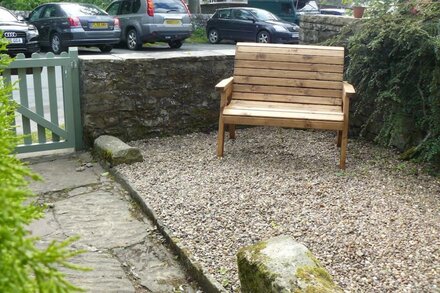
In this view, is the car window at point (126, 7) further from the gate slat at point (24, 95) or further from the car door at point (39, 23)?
the gate slat at point (24, 95)

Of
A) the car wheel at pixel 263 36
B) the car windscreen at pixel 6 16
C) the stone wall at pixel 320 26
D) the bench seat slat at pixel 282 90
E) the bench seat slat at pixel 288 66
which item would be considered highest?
the stone wall at pixel 320 26

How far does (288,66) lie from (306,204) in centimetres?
213

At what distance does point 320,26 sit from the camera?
6594 millimetres

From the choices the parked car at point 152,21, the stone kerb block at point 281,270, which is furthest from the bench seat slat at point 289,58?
the parked car at point 152,21

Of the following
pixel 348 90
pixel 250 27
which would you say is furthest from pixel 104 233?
pixel 250 27

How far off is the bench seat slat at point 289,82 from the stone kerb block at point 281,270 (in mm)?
3080

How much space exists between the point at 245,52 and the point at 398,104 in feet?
5.55

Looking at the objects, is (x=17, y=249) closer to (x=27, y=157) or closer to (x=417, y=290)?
(x=417, y=290)

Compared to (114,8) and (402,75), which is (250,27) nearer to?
(114,8)

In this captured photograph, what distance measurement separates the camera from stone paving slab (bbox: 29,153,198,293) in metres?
3.25

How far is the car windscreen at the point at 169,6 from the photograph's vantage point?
1678 centimetres

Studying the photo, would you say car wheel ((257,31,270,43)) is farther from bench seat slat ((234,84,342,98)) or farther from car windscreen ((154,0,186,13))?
bench seat slat ((234,84,342,98))

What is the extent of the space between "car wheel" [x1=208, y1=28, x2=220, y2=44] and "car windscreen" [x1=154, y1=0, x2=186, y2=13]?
399 cm

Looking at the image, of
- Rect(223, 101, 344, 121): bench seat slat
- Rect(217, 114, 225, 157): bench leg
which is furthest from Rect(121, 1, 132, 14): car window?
Rect(217, 114, 225, 157): bench leg
